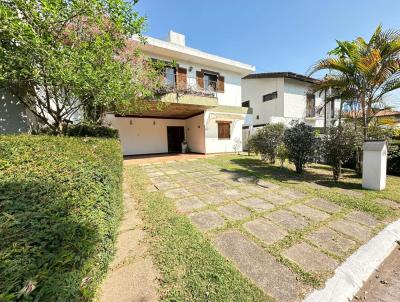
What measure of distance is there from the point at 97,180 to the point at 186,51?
10121 mm

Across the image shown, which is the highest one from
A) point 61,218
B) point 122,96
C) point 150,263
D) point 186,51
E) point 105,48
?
point 186,51

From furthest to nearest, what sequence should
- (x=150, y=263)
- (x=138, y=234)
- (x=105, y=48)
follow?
(x=105, y=48), (x=138, y=234), (x=150, y=263)

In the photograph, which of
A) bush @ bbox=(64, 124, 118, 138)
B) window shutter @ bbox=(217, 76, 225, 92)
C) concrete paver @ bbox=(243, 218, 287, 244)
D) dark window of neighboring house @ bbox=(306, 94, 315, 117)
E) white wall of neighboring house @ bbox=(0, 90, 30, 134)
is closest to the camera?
A: concrete paver @ bbox=(243, 218, 287, 244)

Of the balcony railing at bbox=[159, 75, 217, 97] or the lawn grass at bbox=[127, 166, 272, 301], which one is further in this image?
the balcony railing at bbox=[159, 75, 217, 97]

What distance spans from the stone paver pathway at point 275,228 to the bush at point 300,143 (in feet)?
4.54

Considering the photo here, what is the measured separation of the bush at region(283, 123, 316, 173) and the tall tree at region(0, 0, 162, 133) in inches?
220

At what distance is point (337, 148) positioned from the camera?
18.6 feet

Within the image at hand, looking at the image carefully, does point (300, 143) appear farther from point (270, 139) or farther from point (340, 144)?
point (270, 139)

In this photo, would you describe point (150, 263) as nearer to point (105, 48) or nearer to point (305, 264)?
point (305, 264)

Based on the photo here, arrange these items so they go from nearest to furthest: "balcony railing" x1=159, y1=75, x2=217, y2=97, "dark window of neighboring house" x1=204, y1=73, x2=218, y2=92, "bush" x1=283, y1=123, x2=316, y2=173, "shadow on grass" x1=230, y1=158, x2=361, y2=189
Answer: "shadow on grass" x1=230, y1=158, x2=361, y2=189, "bush" x1=283, y1=123, x2=316, y2=173, "balcony railing" x1=159, y1=75, x2=217, y2=97, "dark window of neighboring house" x1=204, y1=73, x2=218, y2=92

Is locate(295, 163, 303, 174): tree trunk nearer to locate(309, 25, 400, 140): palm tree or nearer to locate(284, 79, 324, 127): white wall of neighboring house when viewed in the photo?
locate(309, 25, 400, 140): palm tree

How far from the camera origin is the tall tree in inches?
114

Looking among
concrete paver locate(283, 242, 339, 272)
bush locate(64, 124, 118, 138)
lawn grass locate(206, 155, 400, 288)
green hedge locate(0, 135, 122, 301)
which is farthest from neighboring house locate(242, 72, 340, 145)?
green hedge locate(0, 135, 122, 301)

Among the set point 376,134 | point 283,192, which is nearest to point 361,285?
point 283,192
